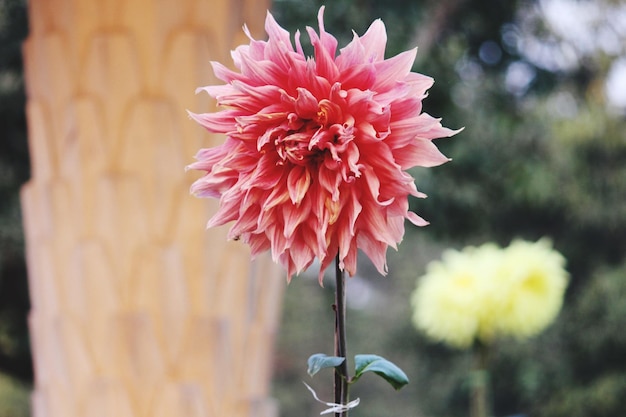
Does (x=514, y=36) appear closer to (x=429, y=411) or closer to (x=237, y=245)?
(x=237, y=245)

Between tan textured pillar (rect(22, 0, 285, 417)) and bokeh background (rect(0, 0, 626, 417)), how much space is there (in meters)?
1.03

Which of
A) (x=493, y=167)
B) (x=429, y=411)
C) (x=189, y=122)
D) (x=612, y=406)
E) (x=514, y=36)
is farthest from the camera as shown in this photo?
(x=429, y=411)

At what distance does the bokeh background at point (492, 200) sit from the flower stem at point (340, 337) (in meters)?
1.80

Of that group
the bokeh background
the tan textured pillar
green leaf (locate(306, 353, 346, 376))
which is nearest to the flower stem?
green leaf (locate(306, 353, 346, 376))

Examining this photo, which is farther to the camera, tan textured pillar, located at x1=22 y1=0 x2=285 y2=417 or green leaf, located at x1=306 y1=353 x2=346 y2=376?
tan textured pillar, located at x1=22 y1=0 x2=285 y2=417

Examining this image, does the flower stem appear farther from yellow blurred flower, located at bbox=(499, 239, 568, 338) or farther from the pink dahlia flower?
yellow blurred flower, located at bbox=(499, 239, 568, 338)

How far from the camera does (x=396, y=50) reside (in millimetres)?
2197

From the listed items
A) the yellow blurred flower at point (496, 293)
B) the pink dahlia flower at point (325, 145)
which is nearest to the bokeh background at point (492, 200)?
the yellow blurred flower at point (496, 293)

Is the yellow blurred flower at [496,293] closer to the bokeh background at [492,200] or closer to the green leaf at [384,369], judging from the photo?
the green leaf at [384,369]

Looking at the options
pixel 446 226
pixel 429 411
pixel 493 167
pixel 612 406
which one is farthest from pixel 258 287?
pixel 429 411

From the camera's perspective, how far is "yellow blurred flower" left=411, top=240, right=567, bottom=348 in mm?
1269

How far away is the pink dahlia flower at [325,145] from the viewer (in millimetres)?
443

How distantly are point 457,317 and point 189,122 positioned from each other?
1.88ft

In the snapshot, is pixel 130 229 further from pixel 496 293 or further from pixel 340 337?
pixel 340 337
